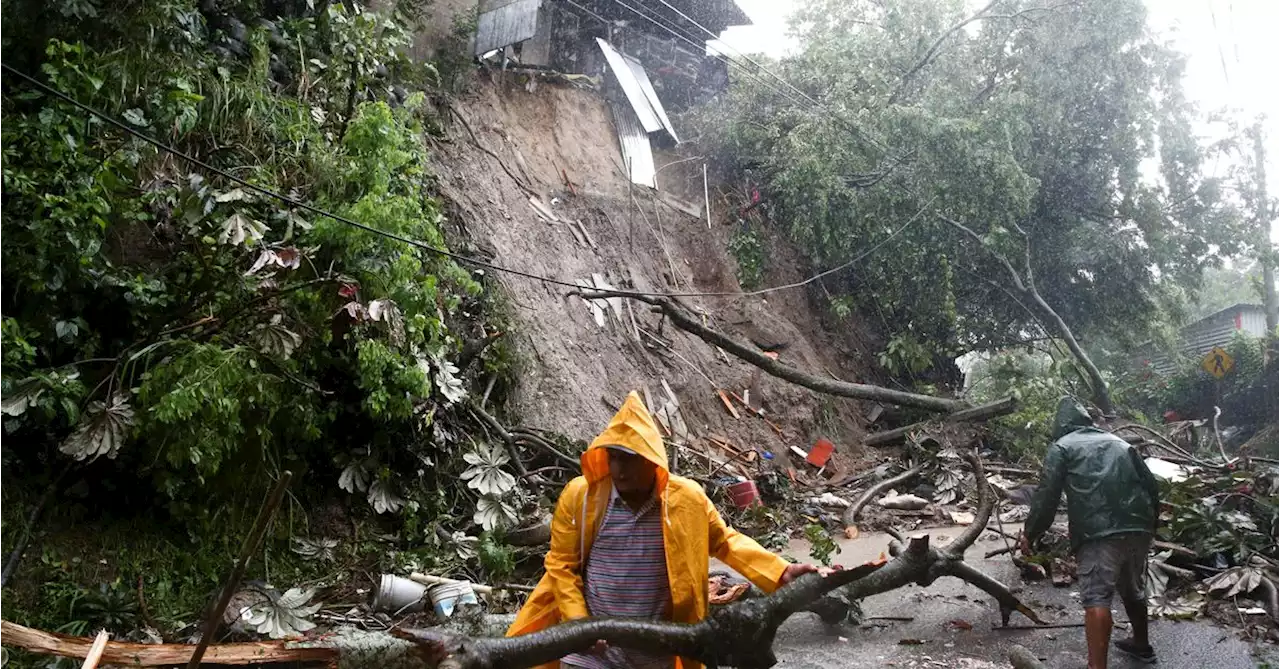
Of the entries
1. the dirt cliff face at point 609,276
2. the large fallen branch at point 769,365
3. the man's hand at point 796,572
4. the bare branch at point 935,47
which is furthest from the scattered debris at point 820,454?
the man's hand at point 796,572

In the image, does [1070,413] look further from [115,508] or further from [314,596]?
[115,508]

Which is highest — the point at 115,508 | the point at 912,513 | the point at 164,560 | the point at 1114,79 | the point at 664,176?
the point at 1114,79

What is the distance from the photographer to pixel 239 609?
16.2 ft

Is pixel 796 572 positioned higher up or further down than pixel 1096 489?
higher up

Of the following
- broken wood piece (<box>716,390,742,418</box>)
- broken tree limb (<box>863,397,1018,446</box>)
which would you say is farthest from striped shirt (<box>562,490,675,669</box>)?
broken wood piece (<box>716,390,742,418</box>)

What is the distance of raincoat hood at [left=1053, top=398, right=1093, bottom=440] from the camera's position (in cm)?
506

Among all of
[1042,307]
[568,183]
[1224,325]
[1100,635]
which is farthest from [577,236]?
[1224,325]

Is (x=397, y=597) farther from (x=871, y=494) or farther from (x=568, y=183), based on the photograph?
(x=568, y=183)

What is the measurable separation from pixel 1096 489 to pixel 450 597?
403 cm

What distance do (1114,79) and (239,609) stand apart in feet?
49.9

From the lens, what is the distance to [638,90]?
14.7 metres

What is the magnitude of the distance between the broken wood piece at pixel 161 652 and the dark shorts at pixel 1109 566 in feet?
13.3

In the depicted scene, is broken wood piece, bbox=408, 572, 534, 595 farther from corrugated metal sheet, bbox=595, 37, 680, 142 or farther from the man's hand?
corrugated metal sheet, bbox=595, 37, 680, 142

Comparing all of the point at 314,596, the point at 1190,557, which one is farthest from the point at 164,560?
the point at 1190,557
